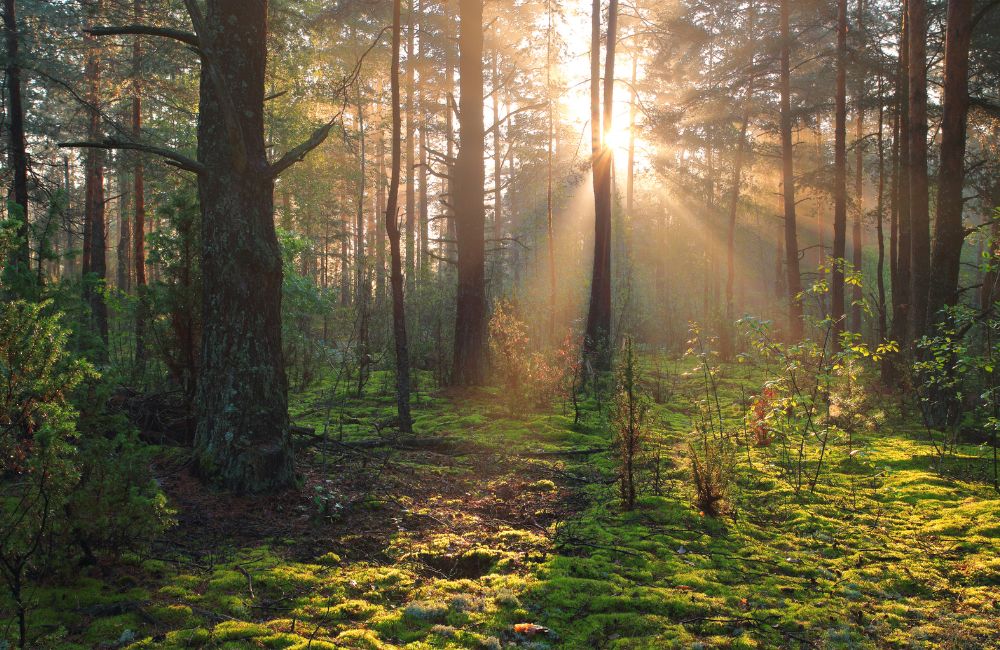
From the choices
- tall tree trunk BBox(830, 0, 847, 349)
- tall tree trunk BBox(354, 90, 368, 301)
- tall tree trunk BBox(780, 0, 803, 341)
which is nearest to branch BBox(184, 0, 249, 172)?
tall tree trunk BBox(354, 90, 368, 301)

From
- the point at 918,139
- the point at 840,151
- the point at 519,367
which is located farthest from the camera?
the point at 840,151

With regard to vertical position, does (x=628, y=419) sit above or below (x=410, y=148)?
below

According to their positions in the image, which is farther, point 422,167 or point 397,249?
point 422,167

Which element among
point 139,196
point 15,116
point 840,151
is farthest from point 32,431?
point 840,151

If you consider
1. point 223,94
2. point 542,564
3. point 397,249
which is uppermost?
point 223,94

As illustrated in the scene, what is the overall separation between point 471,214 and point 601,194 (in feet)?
13.7

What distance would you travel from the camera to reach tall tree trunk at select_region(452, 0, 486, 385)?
1048 cm

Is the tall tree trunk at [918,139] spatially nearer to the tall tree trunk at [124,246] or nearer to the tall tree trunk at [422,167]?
the tall tree trunk at [422,167]

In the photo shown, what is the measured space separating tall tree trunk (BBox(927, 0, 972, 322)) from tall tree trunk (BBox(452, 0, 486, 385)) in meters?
6.95

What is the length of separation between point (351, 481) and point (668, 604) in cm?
309

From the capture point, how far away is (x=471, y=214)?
10594mm

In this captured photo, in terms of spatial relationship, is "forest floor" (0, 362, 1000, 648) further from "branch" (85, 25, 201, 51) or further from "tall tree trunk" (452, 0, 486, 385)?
"tall tree trunk" (452, 0, 486, 385)

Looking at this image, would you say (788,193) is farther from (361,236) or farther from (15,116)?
(15,116)

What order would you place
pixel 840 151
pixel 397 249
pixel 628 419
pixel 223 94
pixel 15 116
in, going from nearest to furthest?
1. pixel 223 94
2. pixel 628 419
3. pixel 397 249
4. pixel 15 116
5. pixel 840 151
